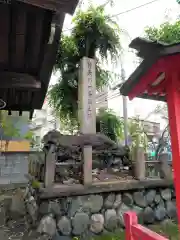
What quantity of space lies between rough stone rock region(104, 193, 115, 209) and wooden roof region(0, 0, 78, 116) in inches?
113

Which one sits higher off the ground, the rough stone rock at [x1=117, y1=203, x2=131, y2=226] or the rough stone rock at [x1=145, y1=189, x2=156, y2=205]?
the rough stone rock at [x1=145, y1=189, x2=156, y2=205]

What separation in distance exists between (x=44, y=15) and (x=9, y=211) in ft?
19.0

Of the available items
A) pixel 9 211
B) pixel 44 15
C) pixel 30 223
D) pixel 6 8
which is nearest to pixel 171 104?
pixel 44 15

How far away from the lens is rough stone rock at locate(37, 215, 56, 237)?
442 centimetres

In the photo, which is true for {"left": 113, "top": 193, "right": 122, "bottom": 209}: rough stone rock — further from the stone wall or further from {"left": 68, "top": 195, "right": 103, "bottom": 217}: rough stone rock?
{"left": 68, "top": 195, "right": 103, "bottom": 217}: rough stone rock

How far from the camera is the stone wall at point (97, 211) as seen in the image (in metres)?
4.54

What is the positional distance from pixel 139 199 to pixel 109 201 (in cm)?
79

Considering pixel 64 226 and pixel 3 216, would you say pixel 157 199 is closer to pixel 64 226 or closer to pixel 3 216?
pixel 64 226

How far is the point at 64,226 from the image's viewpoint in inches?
179

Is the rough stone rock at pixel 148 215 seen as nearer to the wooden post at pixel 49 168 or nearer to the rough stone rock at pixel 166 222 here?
the rough stone rock at pixel 166 222

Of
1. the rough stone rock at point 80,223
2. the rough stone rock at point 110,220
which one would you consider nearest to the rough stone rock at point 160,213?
the rough stone rock at point 110,220

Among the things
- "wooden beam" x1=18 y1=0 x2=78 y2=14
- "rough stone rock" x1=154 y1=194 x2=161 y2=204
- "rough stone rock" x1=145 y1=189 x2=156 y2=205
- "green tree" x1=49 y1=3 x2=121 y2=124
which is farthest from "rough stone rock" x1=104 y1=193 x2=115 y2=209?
"green tree" x1=49 y1=3 x2=121 y2=124

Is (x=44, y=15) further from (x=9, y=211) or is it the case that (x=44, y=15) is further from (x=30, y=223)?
(x=9, y=211)

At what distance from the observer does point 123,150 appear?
6.28 m
